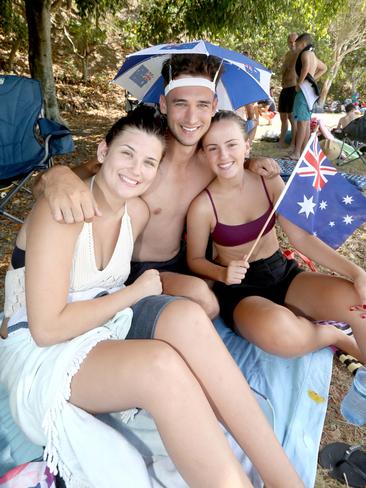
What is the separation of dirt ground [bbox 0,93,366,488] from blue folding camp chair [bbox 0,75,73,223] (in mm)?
274

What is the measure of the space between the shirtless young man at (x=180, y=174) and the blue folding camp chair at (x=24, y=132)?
1856 millimetres

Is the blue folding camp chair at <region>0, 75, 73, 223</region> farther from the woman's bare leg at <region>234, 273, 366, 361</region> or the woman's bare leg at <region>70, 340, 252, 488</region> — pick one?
the woman's bare leg at <region>70, 340, 252, 488</region>

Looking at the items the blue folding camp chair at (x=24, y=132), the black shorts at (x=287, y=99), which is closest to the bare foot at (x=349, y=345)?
the blue folding camp chair at (x=24, y=132)

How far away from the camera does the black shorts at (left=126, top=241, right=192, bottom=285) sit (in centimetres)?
258

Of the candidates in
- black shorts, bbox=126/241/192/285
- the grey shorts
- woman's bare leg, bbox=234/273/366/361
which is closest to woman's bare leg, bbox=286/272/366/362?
woman's bare leg, bbox=234/273/366/361

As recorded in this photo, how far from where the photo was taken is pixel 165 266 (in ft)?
8.64

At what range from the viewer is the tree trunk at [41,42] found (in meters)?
6.09

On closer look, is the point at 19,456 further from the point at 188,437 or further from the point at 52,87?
the point at 52,87

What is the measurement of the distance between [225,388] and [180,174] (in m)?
1.38

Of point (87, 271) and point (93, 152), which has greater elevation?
point (87, 271)

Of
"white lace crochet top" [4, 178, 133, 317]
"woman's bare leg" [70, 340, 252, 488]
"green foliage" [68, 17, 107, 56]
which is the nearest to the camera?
"woman's bare leg" [70, 340, 252, 488]

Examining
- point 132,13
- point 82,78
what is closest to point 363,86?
point 132,13

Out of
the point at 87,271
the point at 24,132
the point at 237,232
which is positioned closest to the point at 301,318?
the point at 237,232

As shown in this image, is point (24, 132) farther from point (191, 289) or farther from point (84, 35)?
point (84, 35)
